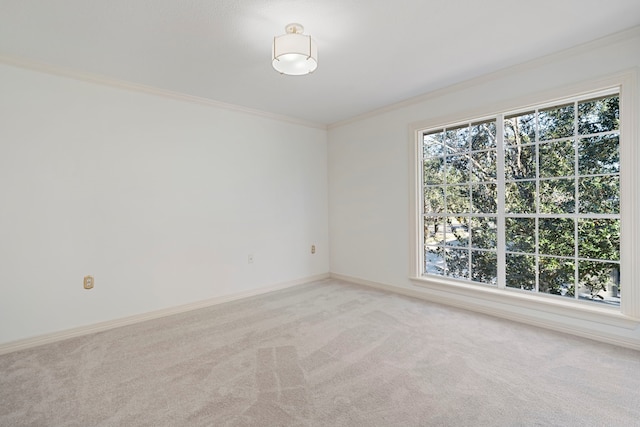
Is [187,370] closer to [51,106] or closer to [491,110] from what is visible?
[51,106]

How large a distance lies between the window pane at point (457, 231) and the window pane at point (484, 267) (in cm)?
19

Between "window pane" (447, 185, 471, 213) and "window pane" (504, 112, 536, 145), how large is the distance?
2.19 ft

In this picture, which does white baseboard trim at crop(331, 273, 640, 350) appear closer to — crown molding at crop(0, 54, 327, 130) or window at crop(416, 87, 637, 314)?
window at crop(416, 87, 637, 314)

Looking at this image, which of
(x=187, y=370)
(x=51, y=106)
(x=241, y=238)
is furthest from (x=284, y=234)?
(x=51, y=106)

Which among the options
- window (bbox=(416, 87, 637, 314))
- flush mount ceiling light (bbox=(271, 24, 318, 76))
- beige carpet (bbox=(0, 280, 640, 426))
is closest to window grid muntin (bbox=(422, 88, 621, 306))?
window (bbox=(416, 87, 637, 314))

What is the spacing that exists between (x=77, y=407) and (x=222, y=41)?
2692 millimetres

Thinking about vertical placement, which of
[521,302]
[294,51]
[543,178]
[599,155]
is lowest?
[521,302]

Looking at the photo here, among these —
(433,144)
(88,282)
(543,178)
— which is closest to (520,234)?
(543,178)

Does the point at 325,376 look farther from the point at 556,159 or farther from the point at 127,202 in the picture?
the point at 556,159

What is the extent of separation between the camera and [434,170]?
388 cm

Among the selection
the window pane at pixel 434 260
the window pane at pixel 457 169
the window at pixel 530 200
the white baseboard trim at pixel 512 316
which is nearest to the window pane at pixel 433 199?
the window at pixel 530 200

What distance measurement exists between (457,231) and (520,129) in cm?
126

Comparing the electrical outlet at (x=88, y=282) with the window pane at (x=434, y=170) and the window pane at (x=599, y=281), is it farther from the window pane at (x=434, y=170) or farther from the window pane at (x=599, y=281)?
the window pane at (x=599, y=281)

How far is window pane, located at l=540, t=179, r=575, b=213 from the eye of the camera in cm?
286
